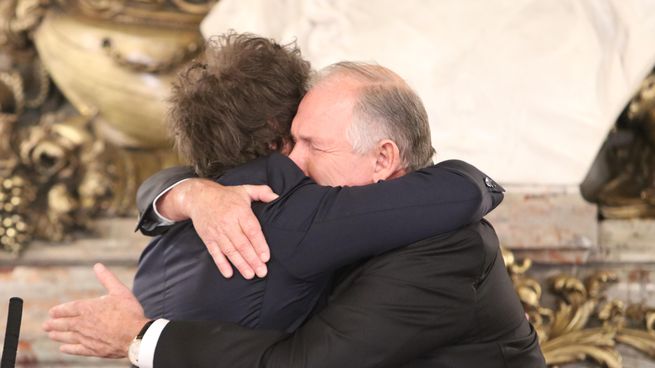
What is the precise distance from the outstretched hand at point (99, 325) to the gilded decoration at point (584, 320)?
1.60 m

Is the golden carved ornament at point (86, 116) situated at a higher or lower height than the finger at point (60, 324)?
lower

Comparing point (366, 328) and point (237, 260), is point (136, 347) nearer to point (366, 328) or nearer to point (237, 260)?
point (237, 260)

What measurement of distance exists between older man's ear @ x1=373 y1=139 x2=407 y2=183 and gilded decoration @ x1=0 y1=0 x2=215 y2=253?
6.13ft

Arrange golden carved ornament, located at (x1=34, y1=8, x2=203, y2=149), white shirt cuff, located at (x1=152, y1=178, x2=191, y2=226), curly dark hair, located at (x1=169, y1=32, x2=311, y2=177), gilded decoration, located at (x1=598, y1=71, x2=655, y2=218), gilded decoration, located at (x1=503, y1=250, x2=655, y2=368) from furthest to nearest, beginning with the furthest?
golden carved ornament, located at (x1=34, y1=8, x2=203, y2=149) → gilded decoration, located at (x1=598, y1=71, x2=655, y2=218) → gilded decoration, located at (x1=503, y1=250, x2=655, y2=368) → white shirt cuff, located at (x1=152, y1=178, x2=191, y2=226) → curly dark hair, located at (x1=169, y1=32, x2=311, y2=177)

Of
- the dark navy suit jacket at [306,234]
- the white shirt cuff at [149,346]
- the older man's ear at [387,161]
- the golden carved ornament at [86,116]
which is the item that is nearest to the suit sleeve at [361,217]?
the dark navy suit jacket at [306,234]

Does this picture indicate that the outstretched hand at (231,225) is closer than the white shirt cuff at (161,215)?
Yes

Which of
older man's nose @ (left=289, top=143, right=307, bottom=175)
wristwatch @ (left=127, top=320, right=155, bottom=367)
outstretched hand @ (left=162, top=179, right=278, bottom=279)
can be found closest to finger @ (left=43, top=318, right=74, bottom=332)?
wristwatch @ (left=127, top=320, right=155, bottom=367)

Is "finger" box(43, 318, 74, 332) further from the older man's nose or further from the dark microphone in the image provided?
the older man's nose

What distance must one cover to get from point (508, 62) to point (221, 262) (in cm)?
176

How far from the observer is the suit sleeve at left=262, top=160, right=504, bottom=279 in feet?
6.17

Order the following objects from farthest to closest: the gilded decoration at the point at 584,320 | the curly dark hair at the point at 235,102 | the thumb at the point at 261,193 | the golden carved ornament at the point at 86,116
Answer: the golden carved ornament at the point at 86,116 → the gilded decoration at the point at 584,320 → the curly dark hair at the point at 235,102 → the thumb at the point at 261,193

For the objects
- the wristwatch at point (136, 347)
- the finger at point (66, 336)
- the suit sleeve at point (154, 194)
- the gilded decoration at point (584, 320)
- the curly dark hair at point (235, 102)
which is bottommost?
the gilded decoration at point (584, 320)

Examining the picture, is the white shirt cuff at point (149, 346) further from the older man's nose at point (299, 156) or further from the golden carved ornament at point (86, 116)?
the golden carved ornament at point (86, 116)

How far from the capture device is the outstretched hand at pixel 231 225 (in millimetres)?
1908
